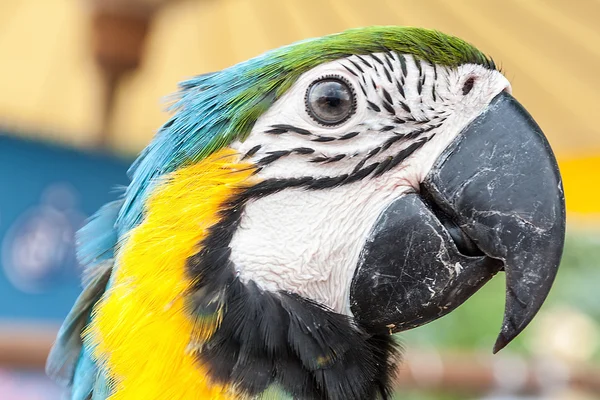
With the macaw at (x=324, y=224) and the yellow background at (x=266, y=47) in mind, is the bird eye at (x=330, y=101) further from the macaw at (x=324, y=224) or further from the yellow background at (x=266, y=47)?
the yellow background at (x=266, y=47)

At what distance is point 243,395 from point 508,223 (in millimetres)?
559

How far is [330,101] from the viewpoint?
116cm

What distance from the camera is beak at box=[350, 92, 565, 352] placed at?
109cm

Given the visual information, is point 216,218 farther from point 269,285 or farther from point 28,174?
point 28,174

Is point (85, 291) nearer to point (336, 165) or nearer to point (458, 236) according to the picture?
point (336, 165)

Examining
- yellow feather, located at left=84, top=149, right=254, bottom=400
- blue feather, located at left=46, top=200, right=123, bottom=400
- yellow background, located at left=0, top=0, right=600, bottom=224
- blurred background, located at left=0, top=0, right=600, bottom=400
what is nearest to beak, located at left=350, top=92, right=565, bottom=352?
yellow feather, located at left=84, top=149, right=254, bottom=400

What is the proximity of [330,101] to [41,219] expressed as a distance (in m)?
2.44

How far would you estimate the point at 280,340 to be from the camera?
110 cm

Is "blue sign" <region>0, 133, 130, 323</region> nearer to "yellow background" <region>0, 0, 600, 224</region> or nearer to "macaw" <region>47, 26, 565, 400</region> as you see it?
"yellow background" <region>0, 0, 600, 224</region>

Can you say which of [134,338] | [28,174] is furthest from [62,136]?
[134,338]

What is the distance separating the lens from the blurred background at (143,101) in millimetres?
3064

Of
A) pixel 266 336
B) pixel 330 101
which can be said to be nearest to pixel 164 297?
pixel 266 336

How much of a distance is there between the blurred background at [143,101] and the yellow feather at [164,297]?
4.45 feet

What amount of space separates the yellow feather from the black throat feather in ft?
0.07
